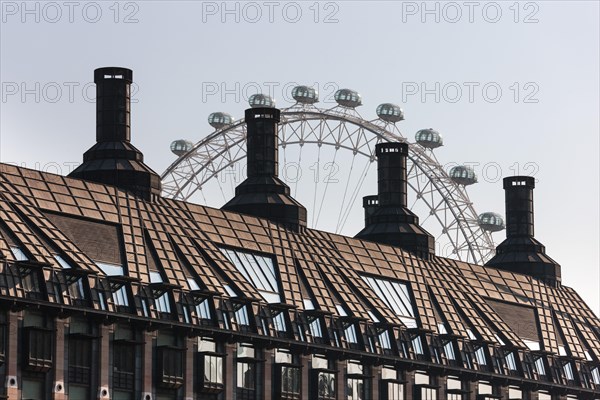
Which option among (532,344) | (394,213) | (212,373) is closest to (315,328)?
(212,373)

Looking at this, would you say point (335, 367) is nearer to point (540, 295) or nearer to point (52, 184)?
point (52, 184)

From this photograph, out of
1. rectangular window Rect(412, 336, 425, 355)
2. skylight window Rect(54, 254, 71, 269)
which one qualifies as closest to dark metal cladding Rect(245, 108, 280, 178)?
rectangular window Rect(412, 336, 425, 355)

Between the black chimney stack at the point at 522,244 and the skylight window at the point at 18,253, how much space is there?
2761 inches

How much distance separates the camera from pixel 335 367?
137 metres

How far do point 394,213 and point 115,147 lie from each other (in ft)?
112

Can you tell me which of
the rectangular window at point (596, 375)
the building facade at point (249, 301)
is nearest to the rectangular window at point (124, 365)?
the building facade at point (249, 301)

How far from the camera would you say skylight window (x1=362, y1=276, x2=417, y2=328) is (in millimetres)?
149625

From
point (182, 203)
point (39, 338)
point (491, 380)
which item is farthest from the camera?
point (491, 380)

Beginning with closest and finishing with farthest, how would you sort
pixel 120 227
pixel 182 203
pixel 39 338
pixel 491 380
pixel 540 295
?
1. pixel 39 338
2. pixel 120 227
3. pixel 182 203
4. pixel 491 380
5. pixel 540 295

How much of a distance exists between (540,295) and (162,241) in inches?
1976

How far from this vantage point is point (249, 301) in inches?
5133

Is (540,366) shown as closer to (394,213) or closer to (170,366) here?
(394,213)

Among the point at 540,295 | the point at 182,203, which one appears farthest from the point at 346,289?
the point at 540,295

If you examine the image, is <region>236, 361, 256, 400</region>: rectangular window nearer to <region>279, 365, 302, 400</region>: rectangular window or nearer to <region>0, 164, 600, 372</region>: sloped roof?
<region>279, 365, 302, 400</region>: rectangular window
